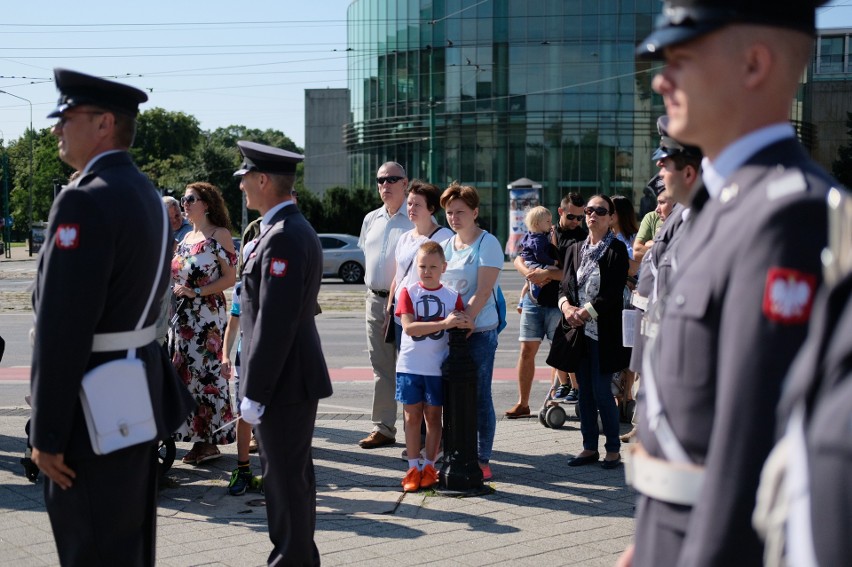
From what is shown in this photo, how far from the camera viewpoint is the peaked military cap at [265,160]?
5258 millimetres

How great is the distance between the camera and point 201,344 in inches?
305

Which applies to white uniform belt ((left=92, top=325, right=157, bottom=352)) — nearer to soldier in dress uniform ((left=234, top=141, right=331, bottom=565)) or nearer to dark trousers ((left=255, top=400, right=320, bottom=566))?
soldier in dress uniform ((left=234, top=141, right=331, bottom=565))

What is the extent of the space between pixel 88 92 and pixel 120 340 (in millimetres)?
946

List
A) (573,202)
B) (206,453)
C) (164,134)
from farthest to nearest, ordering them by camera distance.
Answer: (164,134) < (573,202) < (206,453)

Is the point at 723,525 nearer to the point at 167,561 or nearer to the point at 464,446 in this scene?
the point at 167,561

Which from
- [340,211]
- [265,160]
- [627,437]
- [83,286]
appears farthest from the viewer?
[340,211]

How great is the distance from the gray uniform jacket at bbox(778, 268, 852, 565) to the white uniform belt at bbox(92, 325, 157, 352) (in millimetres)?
2770

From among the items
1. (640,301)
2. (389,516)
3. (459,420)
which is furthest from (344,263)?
(389,516)

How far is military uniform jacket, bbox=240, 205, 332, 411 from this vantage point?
4.80 metres

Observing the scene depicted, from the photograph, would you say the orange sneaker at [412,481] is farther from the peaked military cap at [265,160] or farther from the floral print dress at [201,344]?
the peaked military cap at [265,160]

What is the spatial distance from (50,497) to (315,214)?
45462 millimetres

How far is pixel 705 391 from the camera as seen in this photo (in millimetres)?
2139

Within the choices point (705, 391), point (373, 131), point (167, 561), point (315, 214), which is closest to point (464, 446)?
point (167, 561)

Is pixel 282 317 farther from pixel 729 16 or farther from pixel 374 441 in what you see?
pixel 374 441
